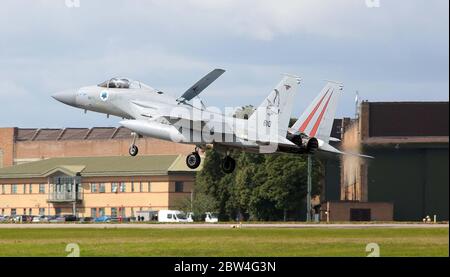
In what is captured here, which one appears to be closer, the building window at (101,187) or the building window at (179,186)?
the building window at (101,187)

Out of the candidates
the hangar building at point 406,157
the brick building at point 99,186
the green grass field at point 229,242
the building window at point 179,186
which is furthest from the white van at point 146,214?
the green grass field at point 229,242

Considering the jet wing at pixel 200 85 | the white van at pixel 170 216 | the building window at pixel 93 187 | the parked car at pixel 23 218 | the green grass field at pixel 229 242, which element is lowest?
the green grass field at pixel 229 242

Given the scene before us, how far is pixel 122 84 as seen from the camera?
73125mm

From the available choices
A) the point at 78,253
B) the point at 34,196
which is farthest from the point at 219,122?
the point at 34,196

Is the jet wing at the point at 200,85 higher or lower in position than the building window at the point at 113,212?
higher

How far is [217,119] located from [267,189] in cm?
7360

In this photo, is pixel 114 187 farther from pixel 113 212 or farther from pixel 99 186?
pixel 99 186

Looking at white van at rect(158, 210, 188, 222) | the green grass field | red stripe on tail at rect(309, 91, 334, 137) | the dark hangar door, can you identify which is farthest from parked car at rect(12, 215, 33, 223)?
red stripe on tail at rect(309, 91, 334, 137)

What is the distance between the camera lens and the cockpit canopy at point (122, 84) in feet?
238

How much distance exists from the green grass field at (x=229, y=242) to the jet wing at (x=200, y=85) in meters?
8.49

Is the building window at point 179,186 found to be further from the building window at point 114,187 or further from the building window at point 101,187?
the building window at point 101,187

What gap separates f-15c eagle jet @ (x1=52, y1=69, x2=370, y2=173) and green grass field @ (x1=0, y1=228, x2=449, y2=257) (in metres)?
5.29

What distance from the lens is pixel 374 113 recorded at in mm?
94500
